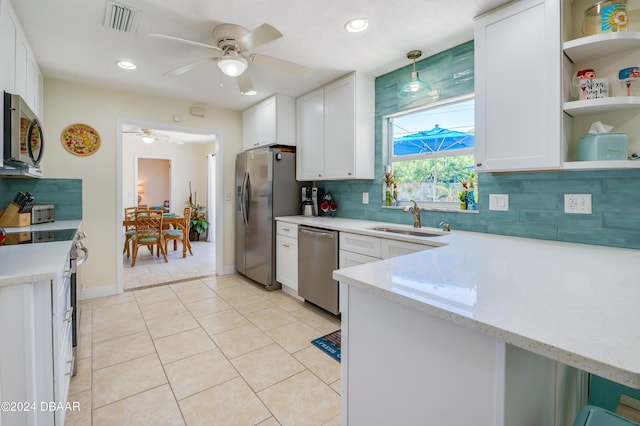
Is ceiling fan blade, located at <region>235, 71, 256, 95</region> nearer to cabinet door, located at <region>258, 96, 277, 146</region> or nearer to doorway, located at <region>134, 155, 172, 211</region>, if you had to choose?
cabinet door, located at <region>258, 96, 277, 146</region>

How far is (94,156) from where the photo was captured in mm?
3352

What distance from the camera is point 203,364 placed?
2.09 m

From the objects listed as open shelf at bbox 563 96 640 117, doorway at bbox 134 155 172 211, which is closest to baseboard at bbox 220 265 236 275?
open shelf at bbox 563 96 640 117

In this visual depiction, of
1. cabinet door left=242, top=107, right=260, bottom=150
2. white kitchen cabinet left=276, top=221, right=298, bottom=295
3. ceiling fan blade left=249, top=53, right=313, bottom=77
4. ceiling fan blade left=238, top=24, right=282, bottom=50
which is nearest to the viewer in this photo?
ceiling fan blade left=238, top=24, right=282, bottom=50

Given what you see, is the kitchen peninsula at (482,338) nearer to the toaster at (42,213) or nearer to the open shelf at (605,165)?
the open shelf at (605,165)

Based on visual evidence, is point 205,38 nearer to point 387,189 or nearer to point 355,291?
point 387,189

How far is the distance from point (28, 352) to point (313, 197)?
295 centimetres

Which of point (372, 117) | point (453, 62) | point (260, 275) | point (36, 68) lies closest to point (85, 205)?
point (36, 68)

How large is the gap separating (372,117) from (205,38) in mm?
1657

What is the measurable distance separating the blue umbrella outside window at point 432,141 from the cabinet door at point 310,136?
0.85 meters

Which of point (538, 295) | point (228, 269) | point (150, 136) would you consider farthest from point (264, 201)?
point (150, 136)

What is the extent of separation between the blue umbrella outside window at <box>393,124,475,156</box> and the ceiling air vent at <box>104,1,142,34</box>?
232 cm

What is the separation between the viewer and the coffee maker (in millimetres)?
3779

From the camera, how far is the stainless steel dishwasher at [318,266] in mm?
2740
